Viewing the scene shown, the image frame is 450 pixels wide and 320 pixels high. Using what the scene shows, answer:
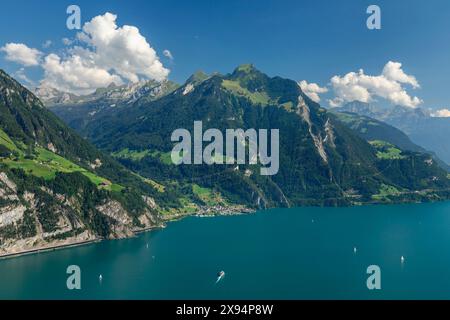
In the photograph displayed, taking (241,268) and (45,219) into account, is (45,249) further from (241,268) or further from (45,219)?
(241,268)

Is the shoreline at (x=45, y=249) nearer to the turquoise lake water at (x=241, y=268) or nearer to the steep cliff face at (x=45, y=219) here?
the steep cliff face at (x=45, y=219)

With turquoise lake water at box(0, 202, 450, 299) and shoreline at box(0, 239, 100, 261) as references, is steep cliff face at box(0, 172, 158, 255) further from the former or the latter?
turquoise lake water at box(0, 202, 450, 299)

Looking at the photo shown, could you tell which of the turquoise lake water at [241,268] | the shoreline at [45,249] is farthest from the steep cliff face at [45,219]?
the turquoise lake water at [241,268]

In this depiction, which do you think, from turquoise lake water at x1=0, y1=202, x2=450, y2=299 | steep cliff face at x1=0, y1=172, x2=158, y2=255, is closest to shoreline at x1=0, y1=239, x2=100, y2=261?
steep cliff face at x1=0, y1=172, x2=158, y2=255

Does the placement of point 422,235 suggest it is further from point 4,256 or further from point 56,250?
point 4,256

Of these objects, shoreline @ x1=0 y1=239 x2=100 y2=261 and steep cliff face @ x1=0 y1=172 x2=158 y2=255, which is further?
steep cliff face @ x1=0 y1=172 x2=158 y2=255

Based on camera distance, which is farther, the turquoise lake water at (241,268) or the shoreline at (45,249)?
the shoreline at (45,249)

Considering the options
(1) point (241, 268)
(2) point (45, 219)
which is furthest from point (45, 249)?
(1) point (241, 268)

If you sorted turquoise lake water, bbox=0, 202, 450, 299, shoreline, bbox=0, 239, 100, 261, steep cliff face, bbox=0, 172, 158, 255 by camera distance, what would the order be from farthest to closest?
steep cliff face, bbox=0, 172, 158, 255, shoreline, bbox=0, 239, 100, 261, turquoise lake water, bbox=0, 202, 450, 299
